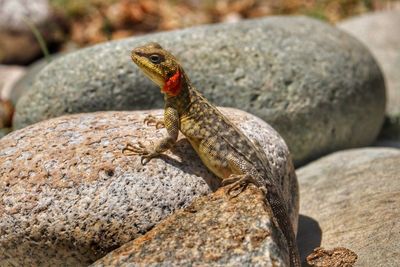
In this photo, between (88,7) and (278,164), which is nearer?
(278,164)

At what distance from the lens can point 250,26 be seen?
8.66 m

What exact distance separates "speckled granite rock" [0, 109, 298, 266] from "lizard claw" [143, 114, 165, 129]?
0.65 feet

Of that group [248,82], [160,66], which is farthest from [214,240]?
[248,82]

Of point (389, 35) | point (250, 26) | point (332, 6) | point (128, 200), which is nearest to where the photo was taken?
point (128, 200)

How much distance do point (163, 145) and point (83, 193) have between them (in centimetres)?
78

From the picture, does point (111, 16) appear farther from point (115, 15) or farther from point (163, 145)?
point (163, 145)

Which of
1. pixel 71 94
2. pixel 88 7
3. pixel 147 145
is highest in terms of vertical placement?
pixel 147 145

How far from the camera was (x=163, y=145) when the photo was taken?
5594 millimetres

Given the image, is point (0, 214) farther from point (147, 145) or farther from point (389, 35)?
point (389, 35)

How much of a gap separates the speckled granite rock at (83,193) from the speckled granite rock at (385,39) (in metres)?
6.04

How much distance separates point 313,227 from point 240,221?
1977 millimetres

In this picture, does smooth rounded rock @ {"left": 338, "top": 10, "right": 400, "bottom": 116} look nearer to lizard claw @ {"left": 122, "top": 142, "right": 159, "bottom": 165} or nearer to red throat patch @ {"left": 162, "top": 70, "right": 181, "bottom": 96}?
red throat patch @ {"left": 162, "top": 70, "right": 181, "bottom": 96}

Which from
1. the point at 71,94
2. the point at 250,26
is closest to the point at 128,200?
the point at 71,94

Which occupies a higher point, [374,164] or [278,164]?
[278,164]
